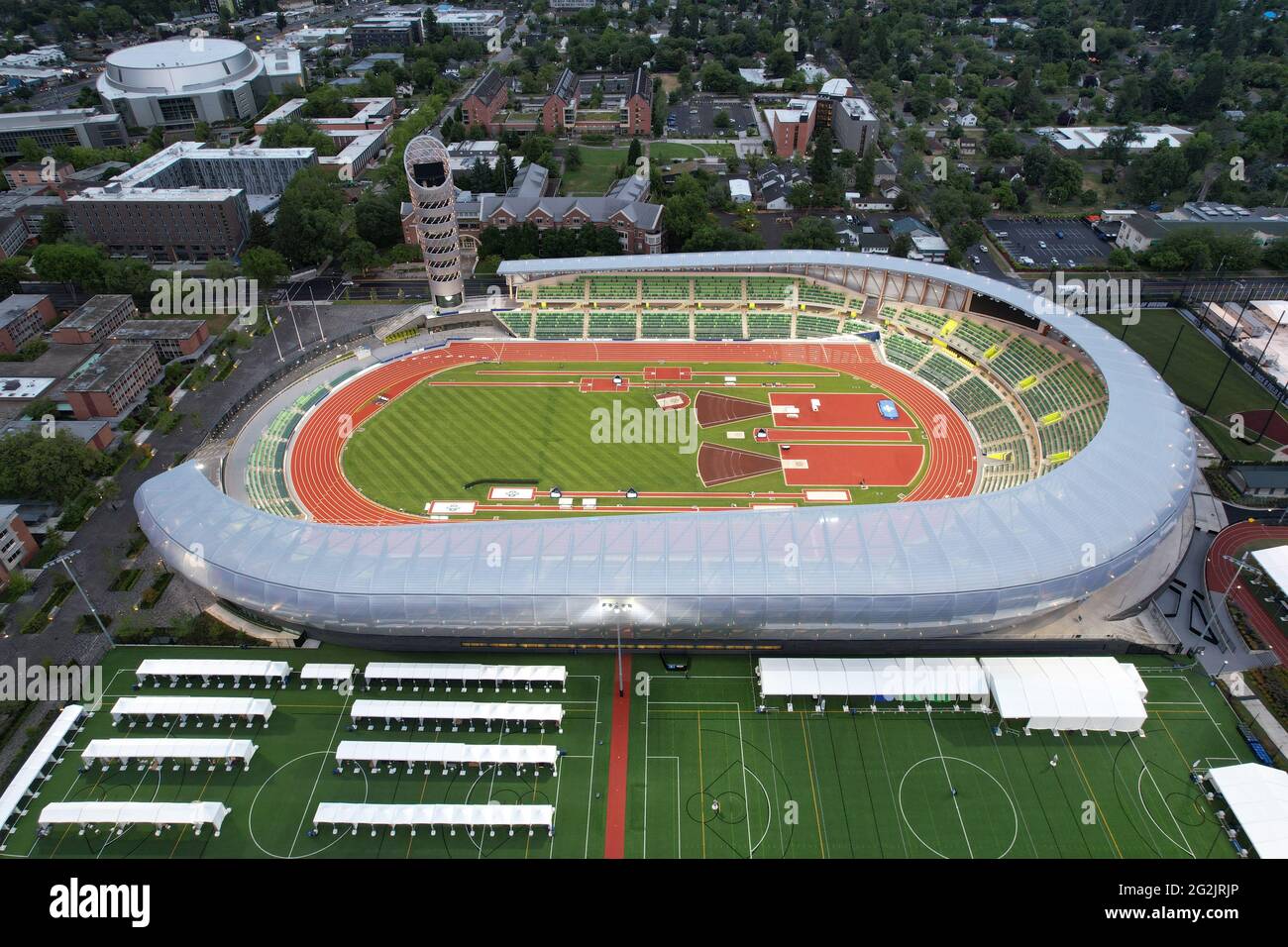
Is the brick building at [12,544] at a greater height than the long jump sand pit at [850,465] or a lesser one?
greater

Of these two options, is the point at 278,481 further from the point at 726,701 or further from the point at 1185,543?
the point at 1185,543

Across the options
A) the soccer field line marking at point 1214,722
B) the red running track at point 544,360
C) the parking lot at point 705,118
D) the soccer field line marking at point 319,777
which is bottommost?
the soccer field line marking at point 1214,722

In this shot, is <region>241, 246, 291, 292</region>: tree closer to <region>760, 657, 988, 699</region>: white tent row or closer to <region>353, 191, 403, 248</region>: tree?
<region>353, 191, 403, 248</region>: tree

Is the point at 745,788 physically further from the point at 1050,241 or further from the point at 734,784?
the point at 1050,241

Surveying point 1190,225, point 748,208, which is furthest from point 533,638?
point 1190,225

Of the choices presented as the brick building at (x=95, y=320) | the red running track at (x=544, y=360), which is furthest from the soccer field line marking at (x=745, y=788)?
the brick building at (x=95, y=320)

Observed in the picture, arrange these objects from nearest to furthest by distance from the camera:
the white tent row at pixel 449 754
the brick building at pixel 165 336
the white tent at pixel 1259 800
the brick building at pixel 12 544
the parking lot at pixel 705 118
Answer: the white tent at pixel 1259 800 → the white tent row at pixel 449 754 → the brick building at pixel 12 544 → the brick building at pixel 165 336 → the parking lot at pixel 705 118

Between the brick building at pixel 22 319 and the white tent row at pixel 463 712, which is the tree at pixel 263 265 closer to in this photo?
the brick building at pixel 22 319
